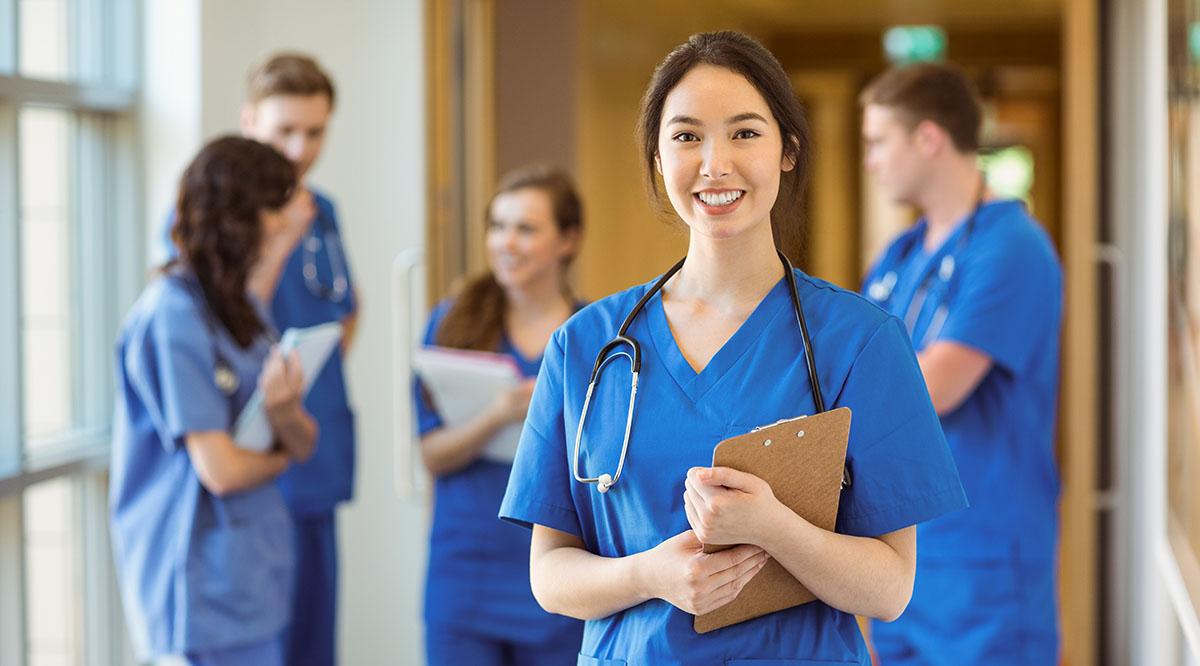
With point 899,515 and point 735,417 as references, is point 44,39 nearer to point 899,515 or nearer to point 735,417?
point 735,417

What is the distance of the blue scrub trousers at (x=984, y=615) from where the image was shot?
232 cm

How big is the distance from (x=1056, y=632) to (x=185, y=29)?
2.14 metres

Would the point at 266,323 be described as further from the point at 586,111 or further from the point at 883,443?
the point at 586,111

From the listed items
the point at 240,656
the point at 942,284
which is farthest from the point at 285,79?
the point at 942,284

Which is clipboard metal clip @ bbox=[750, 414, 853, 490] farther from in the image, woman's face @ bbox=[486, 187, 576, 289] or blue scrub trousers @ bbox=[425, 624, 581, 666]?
woman's face @ bbox=[486, 187, 576, 289]

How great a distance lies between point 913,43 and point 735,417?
27.8 feet

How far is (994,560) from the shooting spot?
2336 millimetres

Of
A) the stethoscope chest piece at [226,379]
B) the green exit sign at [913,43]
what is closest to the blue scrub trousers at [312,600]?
the stethoscope chest piece at [226,379]

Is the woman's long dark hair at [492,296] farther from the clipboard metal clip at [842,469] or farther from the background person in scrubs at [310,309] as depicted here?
the clipboard metal clip at [842,469]

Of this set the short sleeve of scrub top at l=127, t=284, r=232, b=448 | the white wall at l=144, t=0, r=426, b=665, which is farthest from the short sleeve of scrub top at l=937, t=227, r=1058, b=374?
the white wall at l=144, t=0, r=426, b=665

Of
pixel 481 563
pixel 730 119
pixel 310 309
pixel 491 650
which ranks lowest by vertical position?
pixel 491 650

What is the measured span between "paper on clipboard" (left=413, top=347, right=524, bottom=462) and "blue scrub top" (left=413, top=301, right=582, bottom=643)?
51 millimetres

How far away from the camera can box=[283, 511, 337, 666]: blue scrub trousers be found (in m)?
2.83

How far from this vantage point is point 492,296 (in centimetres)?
261
